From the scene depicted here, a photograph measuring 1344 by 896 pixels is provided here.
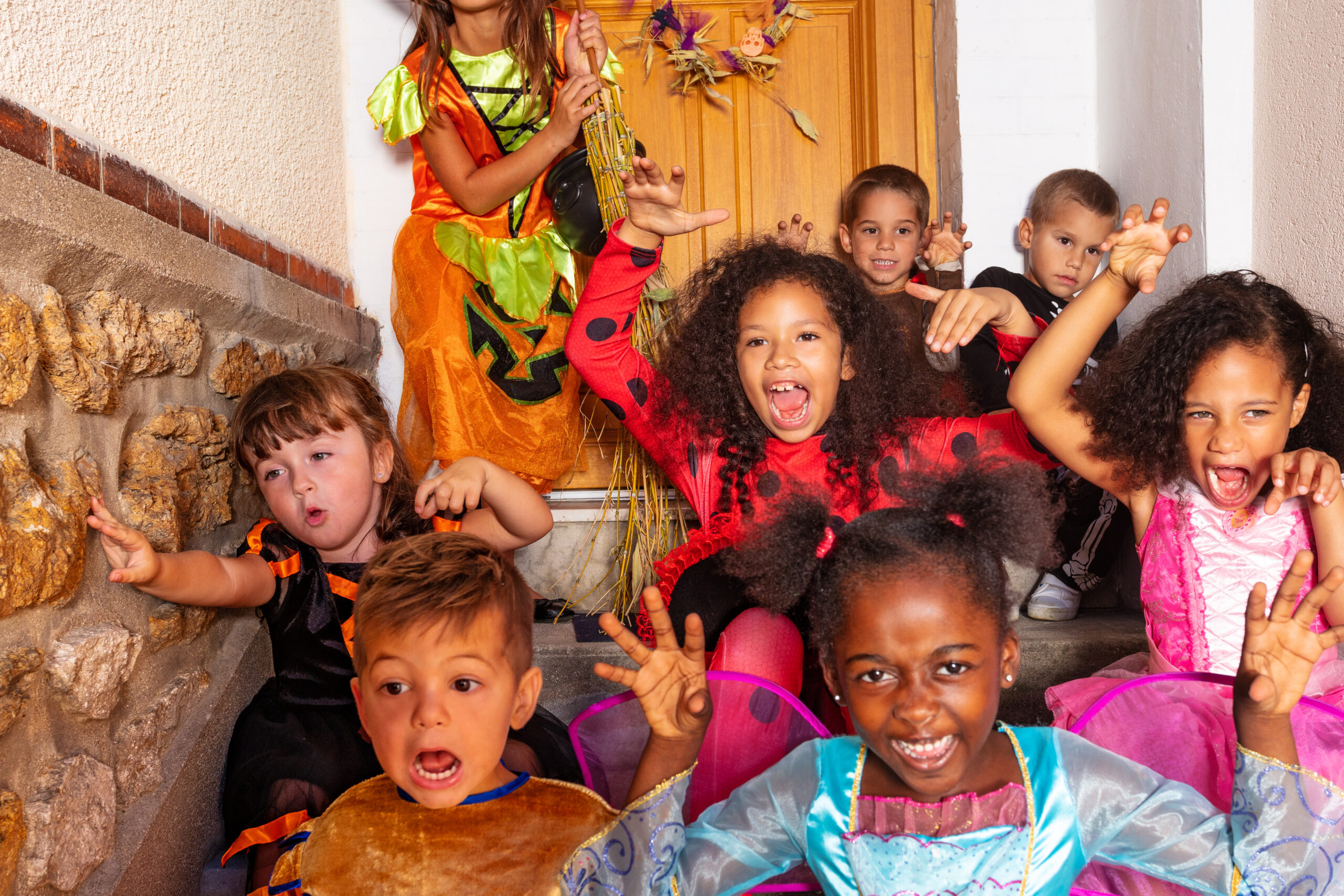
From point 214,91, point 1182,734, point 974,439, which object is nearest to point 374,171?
point 214,91

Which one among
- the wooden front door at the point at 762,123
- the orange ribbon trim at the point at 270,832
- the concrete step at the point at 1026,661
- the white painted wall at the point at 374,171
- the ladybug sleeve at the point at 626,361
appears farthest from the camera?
the wooden front door at the point at 762,123

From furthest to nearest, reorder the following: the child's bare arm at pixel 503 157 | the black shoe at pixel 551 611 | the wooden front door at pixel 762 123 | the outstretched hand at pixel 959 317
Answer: the wooden front door at pixel 762 123 → the black shoe at pixel 551 611 → the child's bare arm at pixel 503 157 → the outstretched hand at pixel 959 317

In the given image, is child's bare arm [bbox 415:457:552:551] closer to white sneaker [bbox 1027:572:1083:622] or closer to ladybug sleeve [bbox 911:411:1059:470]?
ladybug sleeve [bbox 911:411:1059:470]

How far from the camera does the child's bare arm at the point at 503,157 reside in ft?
7.79

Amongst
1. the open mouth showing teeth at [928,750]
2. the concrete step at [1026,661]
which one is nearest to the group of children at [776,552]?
the open mouth showing teeth at [928,750]

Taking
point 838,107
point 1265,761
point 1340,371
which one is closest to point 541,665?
point 1265,761

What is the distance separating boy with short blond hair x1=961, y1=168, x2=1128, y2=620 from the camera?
254 cm

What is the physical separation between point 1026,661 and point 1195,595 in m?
0.59

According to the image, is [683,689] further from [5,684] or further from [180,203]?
[180,203]

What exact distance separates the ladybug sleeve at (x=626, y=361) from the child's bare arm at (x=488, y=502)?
32cm

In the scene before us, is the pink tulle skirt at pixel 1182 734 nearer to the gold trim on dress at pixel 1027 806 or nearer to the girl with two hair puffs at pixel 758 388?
the gold trim on dress at pixel 1027 806

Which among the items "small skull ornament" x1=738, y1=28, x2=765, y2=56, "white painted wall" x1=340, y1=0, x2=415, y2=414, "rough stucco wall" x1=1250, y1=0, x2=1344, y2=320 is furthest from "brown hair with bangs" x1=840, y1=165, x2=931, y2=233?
"white painted wall" x1=340, y1=0, x2=415, y2=414

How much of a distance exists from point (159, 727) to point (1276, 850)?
5.70 ft

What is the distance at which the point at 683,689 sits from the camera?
1.30m
